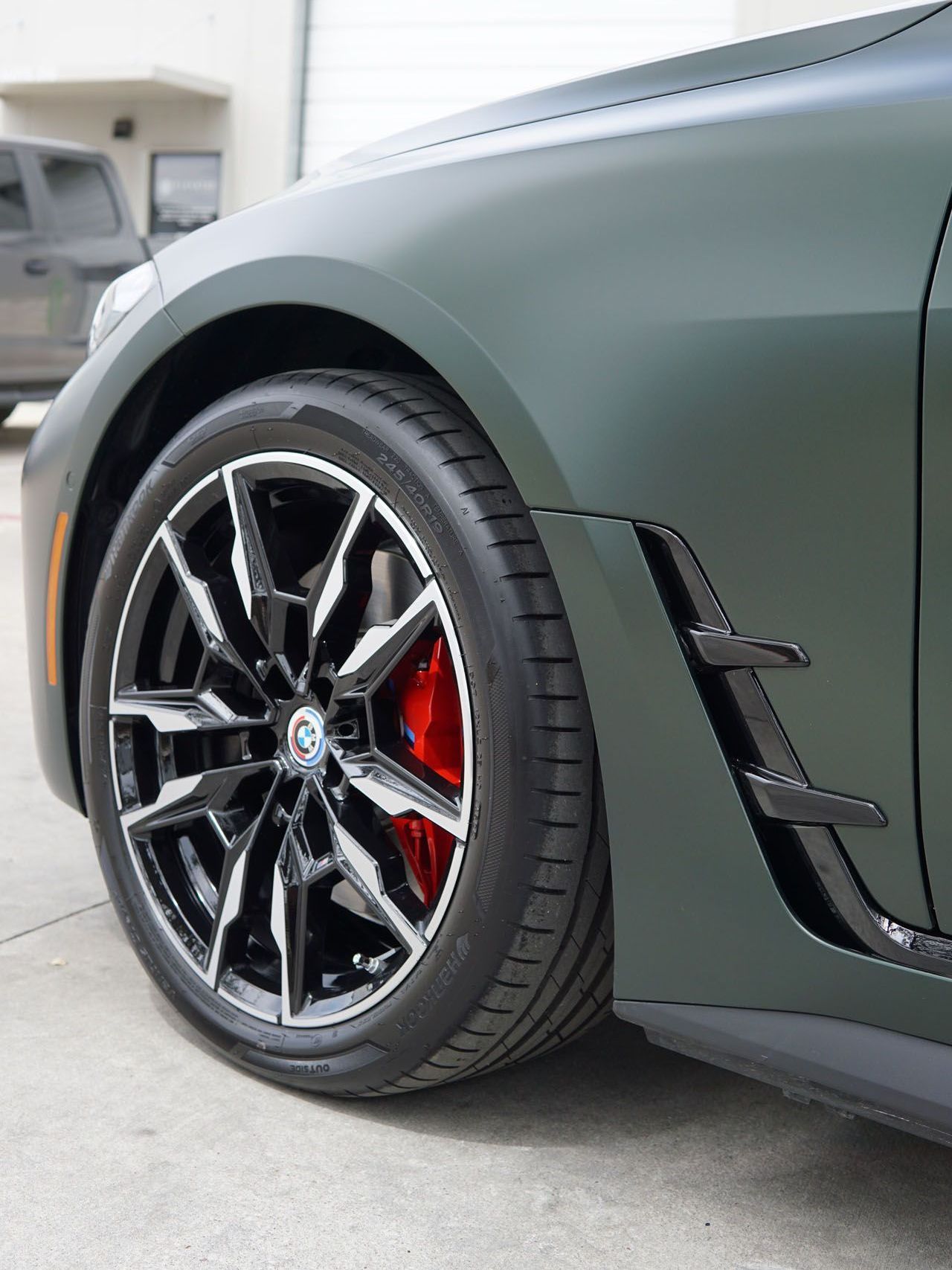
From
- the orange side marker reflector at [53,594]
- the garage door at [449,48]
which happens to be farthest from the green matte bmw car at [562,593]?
the garage door at [449,48]

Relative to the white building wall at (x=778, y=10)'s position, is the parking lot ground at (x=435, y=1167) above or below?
below

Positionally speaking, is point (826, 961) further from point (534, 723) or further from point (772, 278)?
point (772, 278)

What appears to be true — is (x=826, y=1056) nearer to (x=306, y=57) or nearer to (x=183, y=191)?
(x=306, y=57)

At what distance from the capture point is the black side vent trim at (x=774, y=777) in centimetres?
127

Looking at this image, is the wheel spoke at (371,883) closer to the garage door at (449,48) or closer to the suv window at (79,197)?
the suv window at (79,197)

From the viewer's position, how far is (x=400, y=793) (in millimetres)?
1588

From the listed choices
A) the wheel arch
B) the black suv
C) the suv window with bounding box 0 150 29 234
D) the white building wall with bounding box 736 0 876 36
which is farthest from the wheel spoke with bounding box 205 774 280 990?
the white building wall with bounding box 736 0 876 36

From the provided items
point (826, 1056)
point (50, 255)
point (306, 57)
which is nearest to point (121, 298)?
point (826, 1056)

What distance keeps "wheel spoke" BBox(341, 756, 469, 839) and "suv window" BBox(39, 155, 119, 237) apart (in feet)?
27.6

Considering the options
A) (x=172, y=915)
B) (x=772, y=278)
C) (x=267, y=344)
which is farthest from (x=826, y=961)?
(x=267, y=344)

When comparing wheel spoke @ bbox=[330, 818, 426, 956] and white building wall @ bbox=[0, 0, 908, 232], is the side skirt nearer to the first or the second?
wheel spoke @ bbox=[330, 818, 426, 956]

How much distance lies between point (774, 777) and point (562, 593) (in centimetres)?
28

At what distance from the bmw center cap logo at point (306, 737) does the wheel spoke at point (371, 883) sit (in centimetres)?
9

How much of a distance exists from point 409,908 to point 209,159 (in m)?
15.6
